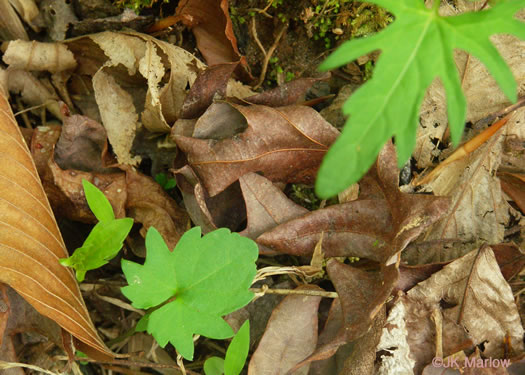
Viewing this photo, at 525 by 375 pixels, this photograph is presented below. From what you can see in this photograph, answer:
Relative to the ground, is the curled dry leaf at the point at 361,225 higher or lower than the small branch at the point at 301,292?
higher

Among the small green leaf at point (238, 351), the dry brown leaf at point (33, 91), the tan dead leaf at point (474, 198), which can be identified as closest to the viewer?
the small green leaf at point (238, 351)

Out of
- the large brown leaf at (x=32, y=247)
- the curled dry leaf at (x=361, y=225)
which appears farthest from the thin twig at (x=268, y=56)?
the large brown leaf at (x=32, y=247)

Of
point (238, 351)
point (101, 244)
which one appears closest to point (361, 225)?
point (238, 351)

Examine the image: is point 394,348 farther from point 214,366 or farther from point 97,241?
point 97,241

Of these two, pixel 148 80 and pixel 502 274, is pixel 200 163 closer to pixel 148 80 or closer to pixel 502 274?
pixel 148 80

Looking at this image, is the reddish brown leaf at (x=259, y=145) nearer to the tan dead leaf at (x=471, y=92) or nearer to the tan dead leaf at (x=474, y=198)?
the tan dead leaf at (x=471, y=92)

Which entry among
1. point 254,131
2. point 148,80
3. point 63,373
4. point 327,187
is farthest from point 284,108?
point 63,373
